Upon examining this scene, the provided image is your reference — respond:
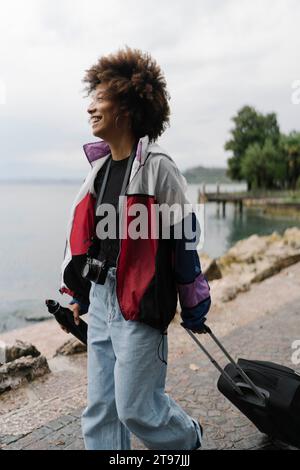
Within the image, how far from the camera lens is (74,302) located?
2828mm

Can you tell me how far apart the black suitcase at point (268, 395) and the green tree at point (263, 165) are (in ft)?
192

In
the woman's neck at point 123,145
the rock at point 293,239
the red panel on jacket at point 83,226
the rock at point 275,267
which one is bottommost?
the rock at point 293,239

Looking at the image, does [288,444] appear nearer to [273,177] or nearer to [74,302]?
[74,302]

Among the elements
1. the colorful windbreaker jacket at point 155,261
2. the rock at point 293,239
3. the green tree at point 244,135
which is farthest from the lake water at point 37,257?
the green tree at point 244,135

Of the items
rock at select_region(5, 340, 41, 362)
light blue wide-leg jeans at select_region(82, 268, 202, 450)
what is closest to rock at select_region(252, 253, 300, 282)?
rock at select_region(5, 340, 41, 362)

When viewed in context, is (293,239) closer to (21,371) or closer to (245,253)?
(245,253)

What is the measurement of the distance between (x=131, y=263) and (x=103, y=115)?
716 millimetres

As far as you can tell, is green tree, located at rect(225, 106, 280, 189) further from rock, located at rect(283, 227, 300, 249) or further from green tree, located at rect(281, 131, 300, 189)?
rock, located at rect(283, 227, 300, 249)

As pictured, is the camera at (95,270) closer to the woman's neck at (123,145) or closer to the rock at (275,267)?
the woman's neck at (123,145)

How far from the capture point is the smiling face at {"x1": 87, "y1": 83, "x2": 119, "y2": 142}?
8.02ft

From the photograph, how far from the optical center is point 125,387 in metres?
2.37

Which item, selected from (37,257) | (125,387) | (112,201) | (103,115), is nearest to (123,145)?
(103,115)

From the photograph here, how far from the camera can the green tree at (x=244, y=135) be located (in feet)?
215
